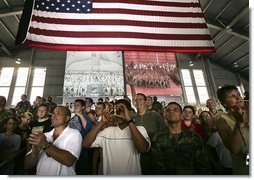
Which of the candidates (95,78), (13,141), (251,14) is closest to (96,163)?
(13,141)

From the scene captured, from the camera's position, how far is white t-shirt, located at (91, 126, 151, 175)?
1407 millimetres

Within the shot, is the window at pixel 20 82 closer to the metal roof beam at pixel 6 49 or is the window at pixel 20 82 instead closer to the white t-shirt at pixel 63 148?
the metal roof beam at pixel 6 49

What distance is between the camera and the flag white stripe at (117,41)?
2.11 metres

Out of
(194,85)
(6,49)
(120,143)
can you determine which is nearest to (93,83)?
(6,49)

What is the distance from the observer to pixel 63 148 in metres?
1.30

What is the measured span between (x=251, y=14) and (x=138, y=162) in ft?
5.69

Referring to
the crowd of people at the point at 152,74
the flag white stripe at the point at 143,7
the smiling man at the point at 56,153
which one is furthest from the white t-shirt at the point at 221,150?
the crowd of people at the point at 152,74

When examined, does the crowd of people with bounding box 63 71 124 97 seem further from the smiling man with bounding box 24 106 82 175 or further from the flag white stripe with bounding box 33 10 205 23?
the smiling man with bounding box 24 106 82 175

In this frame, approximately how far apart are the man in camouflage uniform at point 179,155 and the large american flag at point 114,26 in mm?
1111

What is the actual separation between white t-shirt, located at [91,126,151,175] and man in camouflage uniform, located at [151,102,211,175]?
115mm

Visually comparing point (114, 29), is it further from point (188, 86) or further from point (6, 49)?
point (188, 86)

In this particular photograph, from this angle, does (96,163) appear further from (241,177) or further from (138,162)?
(241,177)

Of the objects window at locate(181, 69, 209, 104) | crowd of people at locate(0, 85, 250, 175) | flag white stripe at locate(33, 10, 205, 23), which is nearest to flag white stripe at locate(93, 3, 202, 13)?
flag white stripe at locate(33, 10, 205, 23)

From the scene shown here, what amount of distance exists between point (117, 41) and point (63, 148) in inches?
52.2
